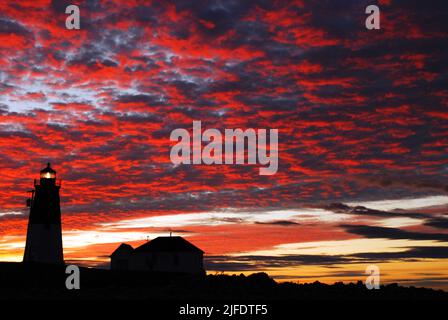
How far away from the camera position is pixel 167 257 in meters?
63.2

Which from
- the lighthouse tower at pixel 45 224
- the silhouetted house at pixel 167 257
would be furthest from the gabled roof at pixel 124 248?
the lighthouse tower at pixel 45 224

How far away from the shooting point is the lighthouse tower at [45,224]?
50375 mm

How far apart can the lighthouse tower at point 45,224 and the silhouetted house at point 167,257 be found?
13.9 meters

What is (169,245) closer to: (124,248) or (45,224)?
(124,248)

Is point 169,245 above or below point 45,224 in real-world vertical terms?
A: below

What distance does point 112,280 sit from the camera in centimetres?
4109

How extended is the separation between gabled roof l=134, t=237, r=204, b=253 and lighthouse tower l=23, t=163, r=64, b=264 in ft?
46.6

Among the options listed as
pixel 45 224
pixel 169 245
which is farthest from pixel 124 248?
pixel 45 224

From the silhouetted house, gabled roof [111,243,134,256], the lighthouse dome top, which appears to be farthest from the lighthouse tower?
gabled roof [111,243,134,256]

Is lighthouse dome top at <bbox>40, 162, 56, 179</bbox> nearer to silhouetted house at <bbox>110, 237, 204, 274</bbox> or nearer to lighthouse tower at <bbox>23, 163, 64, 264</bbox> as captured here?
lighthouse tower at <bbox>23, 163, 64, 264</bbox>

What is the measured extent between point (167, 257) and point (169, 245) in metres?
1.24

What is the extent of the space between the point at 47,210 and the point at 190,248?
17.4 meters

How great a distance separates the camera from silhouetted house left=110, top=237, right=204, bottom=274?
63.1 metres
